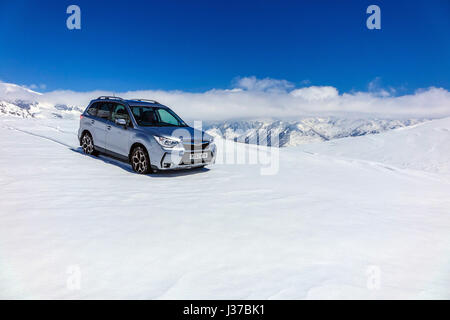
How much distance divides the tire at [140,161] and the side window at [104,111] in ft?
6.01

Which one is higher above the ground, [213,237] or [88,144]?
[88,144]

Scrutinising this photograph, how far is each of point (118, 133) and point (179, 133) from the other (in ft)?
6.34

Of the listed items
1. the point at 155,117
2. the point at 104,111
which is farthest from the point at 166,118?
the point at 104,111

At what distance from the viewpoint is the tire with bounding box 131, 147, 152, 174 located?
6.92 m

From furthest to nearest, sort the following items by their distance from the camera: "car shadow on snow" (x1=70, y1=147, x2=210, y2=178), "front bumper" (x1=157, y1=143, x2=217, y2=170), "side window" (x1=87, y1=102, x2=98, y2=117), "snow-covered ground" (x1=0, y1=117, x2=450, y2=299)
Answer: "side window" (x1=87, y1=102, x2=98, y2=117), "car shadow on snow" (x1=70, y1=147, x2=210, y2=178), "front bumper" (x1=157, y1=143, x2=217, y2=170), "snow-covered ground" (x1=0, y1=117, x2=450, y2=299)

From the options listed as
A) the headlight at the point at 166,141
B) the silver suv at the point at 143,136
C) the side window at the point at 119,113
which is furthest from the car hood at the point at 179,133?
the side window at the point at 119,113

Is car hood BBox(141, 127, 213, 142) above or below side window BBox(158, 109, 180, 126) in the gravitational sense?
below

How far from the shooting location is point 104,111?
8.33 metres

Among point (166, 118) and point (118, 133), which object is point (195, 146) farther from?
point (118, 133)

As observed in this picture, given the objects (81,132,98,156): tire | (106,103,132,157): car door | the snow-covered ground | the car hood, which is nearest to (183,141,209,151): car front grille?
the car hood

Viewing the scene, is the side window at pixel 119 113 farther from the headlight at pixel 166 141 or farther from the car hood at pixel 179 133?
the headlight at pixel 166 141

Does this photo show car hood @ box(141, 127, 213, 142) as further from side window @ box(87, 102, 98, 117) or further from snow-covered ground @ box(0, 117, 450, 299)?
side window @ box(87, 102, 98, 117)

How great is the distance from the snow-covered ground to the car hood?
3.42 ft
